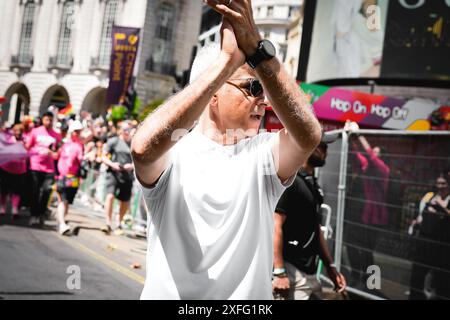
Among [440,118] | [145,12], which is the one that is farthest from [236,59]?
[440,118]

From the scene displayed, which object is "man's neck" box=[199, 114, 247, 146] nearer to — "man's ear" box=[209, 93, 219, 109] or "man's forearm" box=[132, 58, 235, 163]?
"man's ear" box=[209, 93, 219, 109]

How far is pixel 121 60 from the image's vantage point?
108 inches

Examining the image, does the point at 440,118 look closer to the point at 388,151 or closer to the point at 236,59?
the point at 388,151

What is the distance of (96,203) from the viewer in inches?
410

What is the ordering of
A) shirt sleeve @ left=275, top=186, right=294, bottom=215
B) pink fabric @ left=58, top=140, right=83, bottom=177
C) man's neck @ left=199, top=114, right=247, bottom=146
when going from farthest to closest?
pink fabric @ left=58, top=140, right=83, bottom=177, shirt sleeve @ left=275, top=186, right=294, bottom=215, man's neck @ left=199, top=114, right=247, bottom=146

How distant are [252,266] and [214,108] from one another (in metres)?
0.49

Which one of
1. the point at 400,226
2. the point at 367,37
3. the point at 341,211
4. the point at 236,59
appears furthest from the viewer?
the point at 367,37

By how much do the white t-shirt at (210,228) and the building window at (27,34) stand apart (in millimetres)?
1366

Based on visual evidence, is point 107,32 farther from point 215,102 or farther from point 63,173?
point 63,173

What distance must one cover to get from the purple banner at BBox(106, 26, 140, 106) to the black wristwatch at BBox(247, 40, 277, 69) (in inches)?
56.1

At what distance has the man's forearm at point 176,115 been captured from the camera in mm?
1344

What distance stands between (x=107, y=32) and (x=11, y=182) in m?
2.77

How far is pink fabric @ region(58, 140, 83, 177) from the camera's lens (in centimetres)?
784

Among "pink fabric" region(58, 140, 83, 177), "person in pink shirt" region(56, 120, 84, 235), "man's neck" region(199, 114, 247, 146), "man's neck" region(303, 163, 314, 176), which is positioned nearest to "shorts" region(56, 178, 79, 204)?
"person in pink shirt" region(56, 120, 84, 235)
